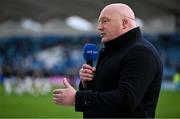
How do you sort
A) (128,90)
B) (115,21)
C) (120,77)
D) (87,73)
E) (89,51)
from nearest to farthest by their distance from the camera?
(128,90), (120,77), (115,21), (87,73), (89,51)

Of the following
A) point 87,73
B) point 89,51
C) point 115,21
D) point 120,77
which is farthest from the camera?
point 89,51

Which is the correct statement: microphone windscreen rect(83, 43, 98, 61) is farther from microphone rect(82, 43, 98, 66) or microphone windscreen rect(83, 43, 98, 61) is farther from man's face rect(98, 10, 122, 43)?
man's face rect(98, 10, 122, 43)

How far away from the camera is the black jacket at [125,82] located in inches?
159

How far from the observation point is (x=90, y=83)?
4484mm

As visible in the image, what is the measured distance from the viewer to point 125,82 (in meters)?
4.04

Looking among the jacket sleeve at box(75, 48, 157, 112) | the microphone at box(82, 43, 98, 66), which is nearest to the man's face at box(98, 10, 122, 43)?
the jacket sleeve at box(75, 48, 157, 112)

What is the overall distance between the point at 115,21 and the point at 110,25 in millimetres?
48

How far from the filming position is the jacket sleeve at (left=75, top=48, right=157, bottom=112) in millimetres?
4020

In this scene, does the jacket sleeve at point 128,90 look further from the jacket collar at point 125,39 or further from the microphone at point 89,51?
A: the microphone at point 89,51

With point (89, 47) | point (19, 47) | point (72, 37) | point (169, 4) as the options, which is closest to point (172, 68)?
point (169, 4)

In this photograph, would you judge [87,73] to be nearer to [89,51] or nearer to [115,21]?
[89,51]

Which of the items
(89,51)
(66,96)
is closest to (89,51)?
(89,51)

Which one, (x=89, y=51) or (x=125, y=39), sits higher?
(x=125, y=39)

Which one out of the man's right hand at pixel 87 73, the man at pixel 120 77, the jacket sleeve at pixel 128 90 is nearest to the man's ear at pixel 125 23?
the man at pixel 120 77
